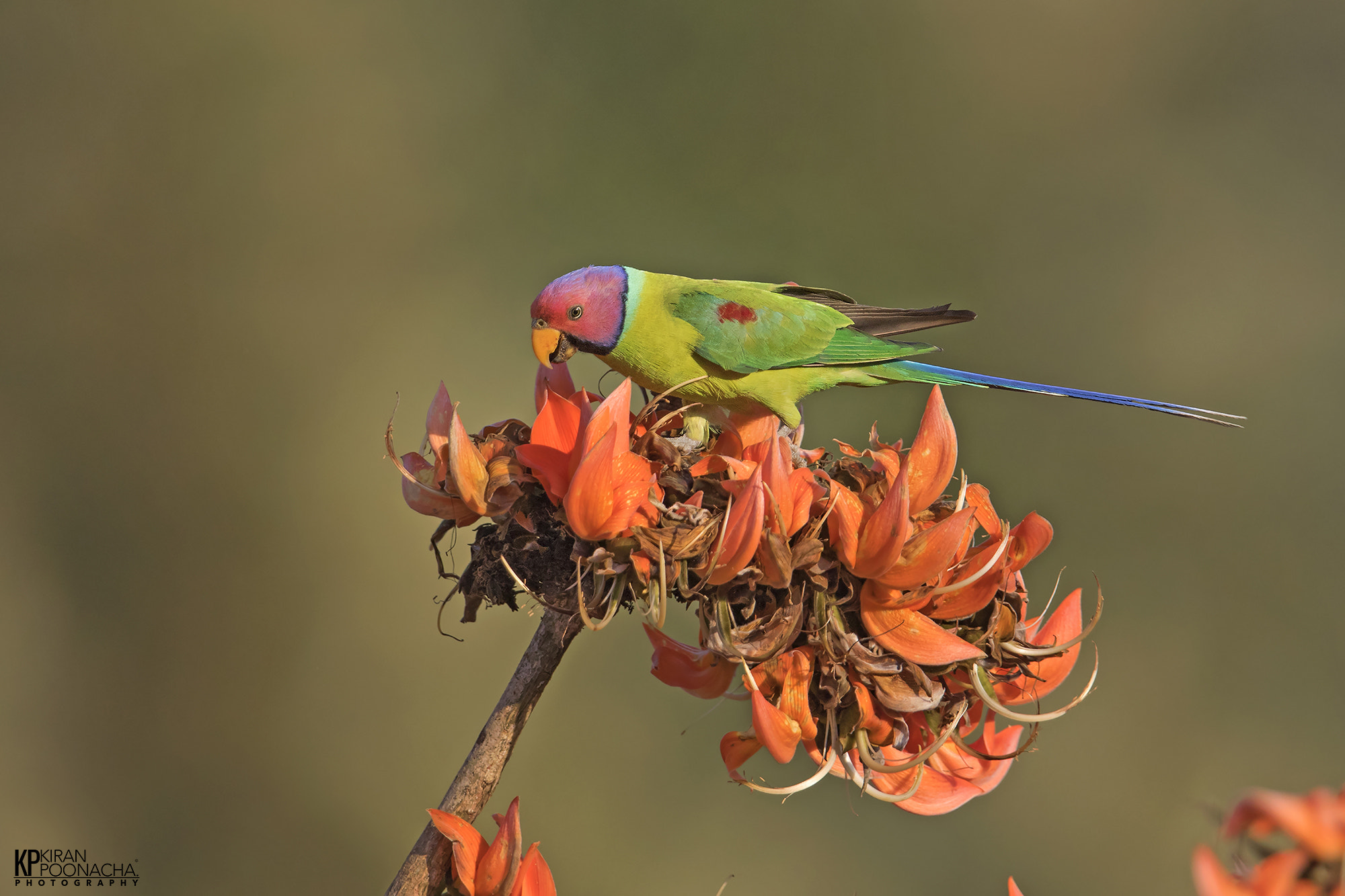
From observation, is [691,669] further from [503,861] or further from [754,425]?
[754,425]

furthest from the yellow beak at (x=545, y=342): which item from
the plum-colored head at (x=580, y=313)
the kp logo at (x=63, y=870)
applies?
the kp logo at (x=63, y=870)

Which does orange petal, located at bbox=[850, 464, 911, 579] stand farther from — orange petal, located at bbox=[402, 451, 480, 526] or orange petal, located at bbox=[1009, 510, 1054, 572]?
orange petal, located at bbox=[402, 451, 480, 526]

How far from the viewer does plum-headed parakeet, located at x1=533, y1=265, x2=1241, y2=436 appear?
3.16 ft

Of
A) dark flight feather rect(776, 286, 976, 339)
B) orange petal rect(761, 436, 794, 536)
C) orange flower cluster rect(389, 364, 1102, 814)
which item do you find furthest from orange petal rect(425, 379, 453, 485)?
dark flight feather rect(776, 286, 976, 339)

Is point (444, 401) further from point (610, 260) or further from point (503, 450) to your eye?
point (610, 260)

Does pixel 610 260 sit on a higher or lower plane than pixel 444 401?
higher

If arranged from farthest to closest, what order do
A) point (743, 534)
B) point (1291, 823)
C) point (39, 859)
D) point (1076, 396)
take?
point (39, 859) < point (1076, 396) < point (743, 534) < point (1291, 823)

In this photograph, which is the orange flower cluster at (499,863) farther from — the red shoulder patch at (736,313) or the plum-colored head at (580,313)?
the red shoulder patch at (736,313)

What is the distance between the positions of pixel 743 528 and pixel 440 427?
0.24m

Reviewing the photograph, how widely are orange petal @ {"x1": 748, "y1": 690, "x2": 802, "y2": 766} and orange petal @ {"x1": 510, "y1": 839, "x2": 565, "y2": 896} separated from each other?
0.17 metres

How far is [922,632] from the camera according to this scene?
0.59 m

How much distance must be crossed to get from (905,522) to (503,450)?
0.27m

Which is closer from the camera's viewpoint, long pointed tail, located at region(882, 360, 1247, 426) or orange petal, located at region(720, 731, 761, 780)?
orange petal, located at region(720, 731, 761, 780)

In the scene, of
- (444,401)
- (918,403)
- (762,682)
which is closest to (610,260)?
(918,403)
